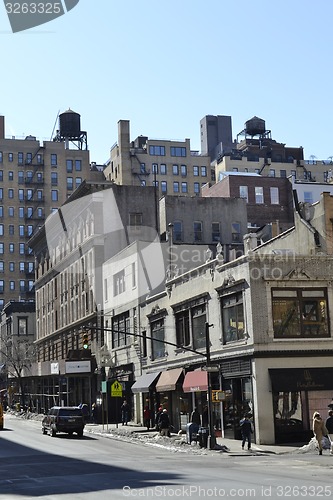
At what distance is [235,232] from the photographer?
69.7m

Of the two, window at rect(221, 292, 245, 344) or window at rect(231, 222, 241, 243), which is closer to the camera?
window at rect(221, 292, 245, 344)

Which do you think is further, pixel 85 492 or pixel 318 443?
pixel 318 443

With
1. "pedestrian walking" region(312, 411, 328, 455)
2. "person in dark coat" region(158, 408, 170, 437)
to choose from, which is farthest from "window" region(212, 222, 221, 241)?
"pedestrian walking" region(312, 411, 328, 455)

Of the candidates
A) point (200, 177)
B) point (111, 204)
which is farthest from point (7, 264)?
point (111, 204)

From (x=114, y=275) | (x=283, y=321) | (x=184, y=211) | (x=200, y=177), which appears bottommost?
(x=283, y=321)

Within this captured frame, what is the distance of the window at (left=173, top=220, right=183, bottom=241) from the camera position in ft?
220

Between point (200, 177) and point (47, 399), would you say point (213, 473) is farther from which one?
point (200, 177)

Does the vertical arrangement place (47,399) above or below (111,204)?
below

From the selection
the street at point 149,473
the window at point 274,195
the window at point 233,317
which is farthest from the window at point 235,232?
the street at point 149,473

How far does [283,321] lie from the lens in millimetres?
38031

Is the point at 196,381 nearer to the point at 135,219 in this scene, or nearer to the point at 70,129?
the point at 135,219

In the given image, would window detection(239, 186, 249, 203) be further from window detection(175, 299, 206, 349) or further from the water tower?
the water tower

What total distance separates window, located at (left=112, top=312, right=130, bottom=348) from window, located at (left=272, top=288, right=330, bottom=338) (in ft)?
72.4

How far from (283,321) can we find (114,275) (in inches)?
1072
